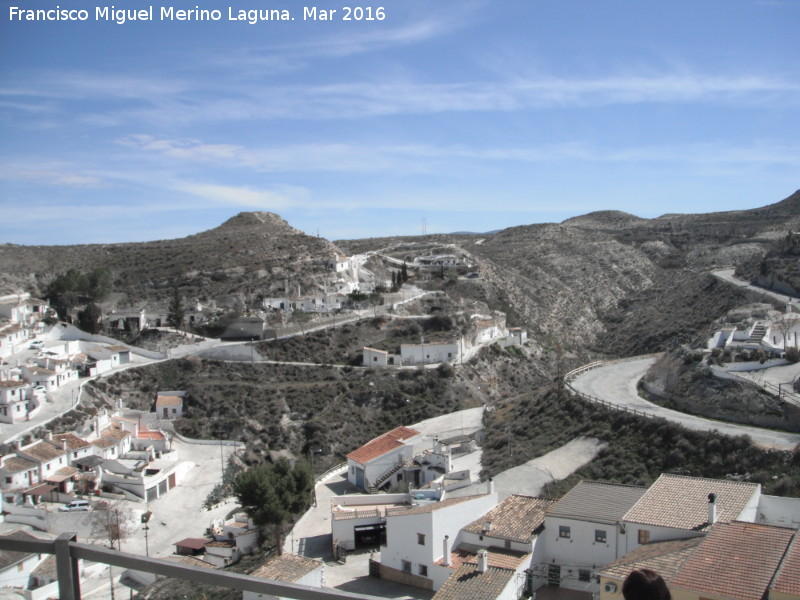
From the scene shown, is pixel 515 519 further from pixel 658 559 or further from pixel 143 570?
pixel 143 570

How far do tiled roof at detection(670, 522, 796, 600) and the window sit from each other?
351 cm

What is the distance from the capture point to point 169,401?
4184 cm

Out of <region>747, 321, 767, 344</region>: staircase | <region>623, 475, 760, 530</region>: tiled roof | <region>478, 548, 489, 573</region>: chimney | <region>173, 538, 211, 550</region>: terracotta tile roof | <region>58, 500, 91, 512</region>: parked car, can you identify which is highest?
<region>747, 321, 767, 344</region>: staircase

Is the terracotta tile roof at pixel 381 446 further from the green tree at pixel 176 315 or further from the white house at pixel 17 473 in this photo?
the green tree at pixel 176 315

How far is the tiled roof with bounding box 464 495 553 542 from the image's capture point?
58.8 feet

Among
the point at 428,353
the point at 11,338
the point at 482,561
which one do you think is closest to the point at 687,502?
the point at 482,561

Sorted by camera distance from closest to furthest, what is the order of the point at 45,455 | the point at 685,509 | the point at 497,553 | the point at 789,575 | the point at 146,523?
the point at 789,575 → the point at 685,509 → the point at 497,553 → the point at 146,523 → the point at 45,455

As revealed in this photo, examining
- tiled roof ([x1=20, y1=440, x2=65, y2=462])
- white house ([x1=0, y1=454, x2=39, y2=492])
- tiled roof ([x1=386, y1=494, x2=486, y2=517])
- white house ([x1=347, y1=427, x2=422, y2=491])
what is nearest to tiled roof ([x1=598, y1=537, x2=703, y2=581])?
tiled roof ([x1=386, y1=494, x2=486, y2=517])

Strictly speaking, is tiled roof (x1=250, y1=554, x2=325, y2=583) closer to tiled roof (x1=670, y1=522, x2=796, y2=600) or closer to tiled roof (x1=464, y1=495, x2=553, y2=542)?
tiled roof (x1=464, y1=495, x2=553, y2=542)

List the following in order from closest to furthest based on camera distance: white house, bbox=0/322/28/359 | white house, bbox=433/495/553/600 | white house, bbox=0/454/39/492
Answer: white house, bbox=433/495/553/600 < white house, bbox=0/454/39/492 < white house, bbox=0/322/28/359

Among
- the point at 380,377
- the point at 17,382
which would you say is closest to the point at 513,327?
the point at 380,377

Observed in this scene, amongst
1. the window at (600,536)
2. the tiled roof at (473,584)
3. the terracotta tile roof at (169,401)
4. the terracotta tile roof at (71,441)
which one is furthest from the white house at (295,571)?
the terracotta tile roof at (169,401)

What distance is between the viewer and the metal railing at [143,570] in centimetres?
311

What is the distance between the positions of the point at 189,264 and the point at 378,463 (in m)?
42.9
